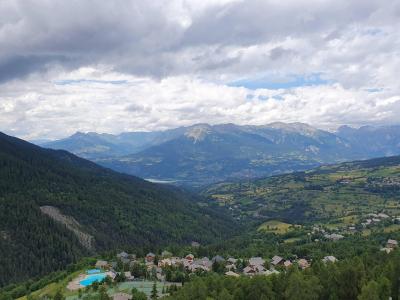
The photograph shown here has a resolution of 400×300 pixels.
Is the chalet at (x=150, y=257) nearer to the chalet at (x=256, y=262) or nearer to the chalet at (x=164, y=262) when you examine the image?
the chalet at (x=164, y=262)

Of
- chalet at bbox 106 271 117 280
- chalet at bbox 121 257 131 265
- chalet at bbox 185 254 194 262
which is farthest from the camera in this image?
chalet at bbox 185 254 194 262

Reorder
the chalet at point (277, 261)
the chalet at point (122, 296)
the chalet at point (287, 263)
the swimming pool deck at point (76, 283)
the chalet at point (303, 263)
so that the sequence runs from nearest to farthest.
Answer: the chalet at point (122, 296) → the swimming pool deck at point (76, 283) → the chalet at point (287, 263) → the chalet at point (303, 263) → the chalet at point (277, 261)

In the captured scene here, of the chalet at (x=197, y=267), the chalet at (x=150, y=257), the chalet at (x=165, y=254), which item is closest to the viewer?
the chalet at (x=197, y=267)

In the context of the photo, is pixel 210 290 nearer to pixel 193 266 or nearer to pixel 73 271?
pixel 193 266

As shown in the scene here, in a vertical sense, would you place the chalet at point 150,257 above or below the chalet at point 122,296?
below

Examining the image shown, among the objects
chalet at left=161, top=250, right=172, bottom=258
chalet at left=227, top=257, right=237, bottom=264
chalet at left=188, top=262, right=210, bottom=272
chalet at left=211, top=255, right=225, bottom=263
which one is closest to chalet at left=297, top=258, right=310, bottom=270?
chalet at left=227, top=257, right=237, bottom=264

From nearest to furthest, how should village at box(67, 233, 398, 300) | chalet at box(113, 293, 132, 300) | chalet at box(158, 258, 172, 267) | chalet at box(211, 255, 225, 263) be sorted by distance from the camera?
chalet at box(113, 293, 132, 300), village at box(67, 233, 398, 300), chalet at box(158, 258, 172, 267), chalet at box(211, 255, 225, 263)

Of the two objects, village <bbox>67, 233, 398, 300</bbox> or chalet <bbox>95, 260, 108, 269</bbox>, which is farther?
chalet <bbox>95, 260, 108, 269</bbox>

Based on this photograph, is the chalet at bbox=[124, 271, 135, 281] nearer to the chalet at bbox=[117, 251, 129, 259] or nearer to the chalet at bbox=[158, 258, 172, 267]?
the chalet at bbox=[158, 258, 172, 267]

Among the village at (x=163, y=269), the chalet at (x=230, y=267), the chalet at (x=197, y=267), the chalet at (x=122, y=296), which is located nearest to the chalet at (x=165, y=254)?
the village at (x=163, y=269)
